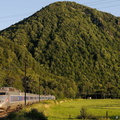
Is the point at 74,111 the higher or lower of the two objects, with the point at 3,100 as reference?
lower

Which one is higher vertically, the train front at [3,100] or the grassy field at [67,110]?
the train front at [3,100]

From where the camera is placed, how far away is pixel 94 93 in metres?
182

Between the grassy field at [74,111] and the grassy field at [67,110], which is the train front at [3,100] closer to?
the grassy field at [67,110]

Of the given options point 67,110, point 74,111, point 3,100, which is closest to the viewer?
point 3,100

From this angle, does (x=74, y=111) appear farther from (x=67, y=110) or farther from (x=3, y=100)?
(x=3, y=100)

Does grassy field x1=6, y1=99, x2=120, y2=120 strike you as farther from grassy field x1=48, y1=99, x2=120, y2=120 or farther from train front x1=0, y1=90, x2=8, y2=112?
train front x1=0, y1=90, x2=8, y2=112

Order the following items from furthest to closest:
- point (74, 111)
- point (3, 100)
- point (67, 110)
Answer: point (67, 110) → point (74, 111) → point (3, 100)

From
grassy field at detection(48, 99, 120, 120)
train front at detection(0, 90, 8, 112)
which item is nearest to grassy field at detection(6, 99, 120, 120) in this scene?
grassy field at detection(48, 99, 120, 120)

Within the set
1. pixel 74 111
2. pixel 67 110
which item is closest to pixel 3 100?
pixel 74 111

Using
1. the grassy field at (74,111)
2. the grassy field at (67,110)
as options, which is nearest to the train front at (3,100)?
the grassy field at (67,110)

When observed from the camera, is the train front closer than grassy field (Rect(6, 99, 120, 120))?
Yes

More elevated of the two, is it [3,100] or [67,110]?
[3,100]

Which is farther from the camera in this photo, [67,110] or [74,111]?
[67,110]

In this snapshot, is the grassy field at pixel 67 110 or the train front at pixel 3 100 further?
the grassy field at pixel 67 110
